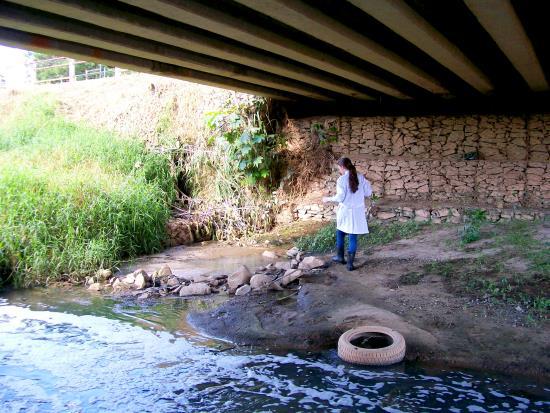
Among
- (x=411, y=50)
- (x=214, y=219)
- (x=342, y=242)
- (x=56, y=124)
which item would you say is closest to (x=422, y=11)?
(x=411, y=50)

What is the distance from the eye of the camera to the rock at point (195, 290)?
7832mm

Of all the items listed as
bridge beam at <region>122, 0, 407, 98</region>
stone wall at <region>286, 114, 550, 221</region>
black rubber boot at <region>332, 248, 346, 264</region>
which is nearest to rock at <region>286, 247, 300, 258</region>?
black rubber boot at <region>332, 248, 346, 264</region>

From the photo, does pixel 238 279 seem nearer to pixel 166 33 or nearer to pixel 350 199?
pixel 350 199

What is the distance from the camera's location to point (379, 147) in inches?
451

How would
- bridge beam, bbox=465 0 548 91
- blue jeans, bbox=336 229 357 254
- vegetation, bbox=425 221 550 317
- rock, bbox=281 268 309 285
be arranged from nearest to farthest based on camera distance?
bridge beam, bbox=465 0 548 91 → vegetation, bbox=425 221 550 317 → rock, bbox=281 268 309 285 → blue jeans, bbox=336 229 357 254

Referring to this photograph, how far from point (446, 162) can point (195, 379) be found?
774cm

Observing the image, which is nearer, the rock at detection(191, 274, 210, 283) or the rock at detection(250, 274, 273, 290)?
the rock at detection(250, 274, 273, 290)

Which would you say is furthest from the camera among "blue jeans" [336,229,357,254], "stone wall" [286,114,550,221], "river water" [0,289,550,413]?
"stone wall" [286,114,550,221]

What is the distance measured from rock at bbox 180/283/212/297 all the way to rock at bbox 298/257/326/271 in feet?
5.24

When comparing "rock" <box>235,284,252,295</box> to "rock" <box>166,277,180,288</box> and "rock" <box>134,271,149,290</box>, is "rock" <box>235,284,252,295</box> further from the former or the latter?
"rock" <box>134,271,149,290</box>

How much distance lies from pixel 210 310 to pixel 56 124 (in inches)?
418

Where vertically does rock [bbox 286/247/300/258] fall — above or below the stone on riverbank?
above

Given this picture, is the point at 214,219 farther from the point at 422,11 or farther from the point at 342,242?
the point at 422,11

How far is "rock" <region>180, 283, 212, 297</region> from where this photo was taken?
7832 millimetres
